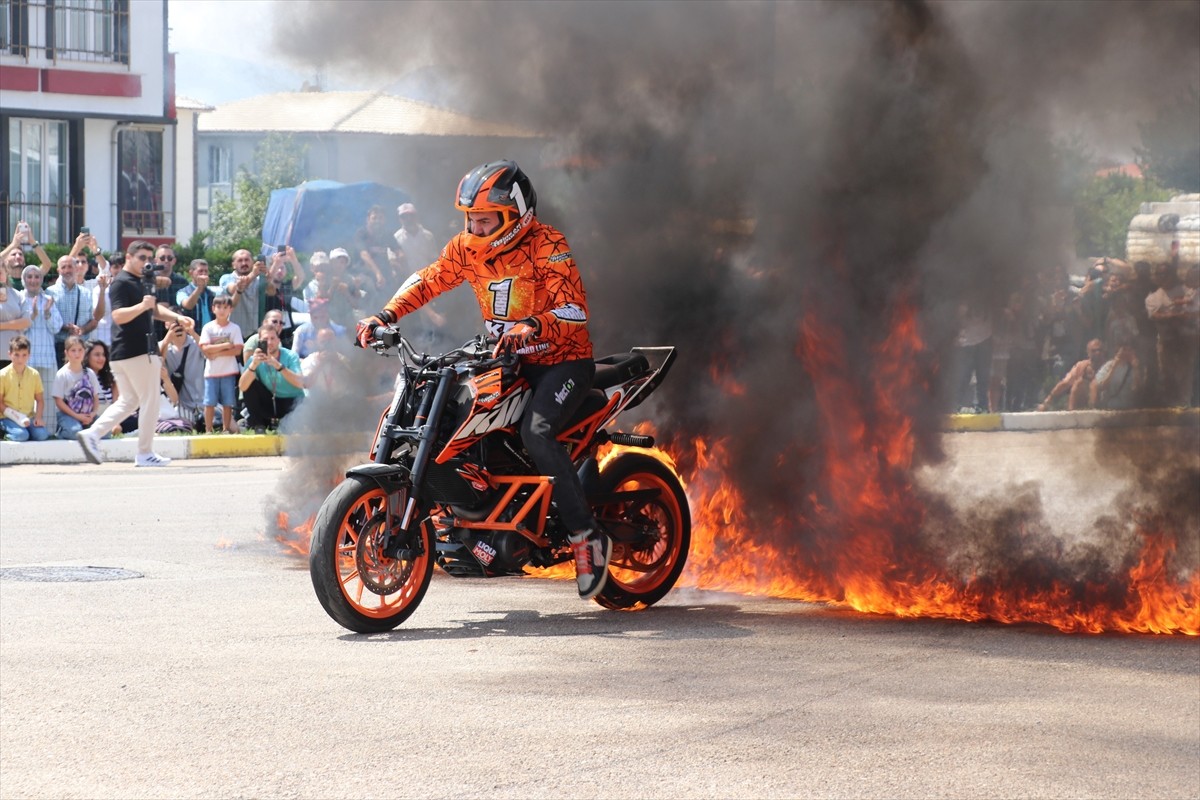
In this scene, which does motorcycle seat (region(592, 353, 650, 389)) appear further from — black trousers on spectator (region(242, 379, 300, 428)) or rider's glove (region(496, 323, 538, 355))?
black trousers on spectator (region(242, 379, 300, 428))

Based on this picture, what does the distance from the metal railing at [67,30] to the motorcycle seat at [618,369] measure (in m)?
29.2

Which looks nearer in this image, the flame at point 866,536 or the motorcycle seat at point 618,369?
the flame at point 866,536

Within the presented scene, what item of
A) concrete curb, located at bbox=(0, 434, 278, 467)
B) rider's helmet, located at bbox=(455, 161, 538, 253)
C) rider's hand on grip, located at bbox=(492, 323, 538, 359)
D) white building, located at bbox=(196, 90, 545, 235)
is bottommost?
concrete curb, located at bbox=(0, 434, 278, 467)

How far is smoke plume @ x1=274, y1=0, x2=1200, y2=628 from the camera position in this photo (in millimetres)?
8633

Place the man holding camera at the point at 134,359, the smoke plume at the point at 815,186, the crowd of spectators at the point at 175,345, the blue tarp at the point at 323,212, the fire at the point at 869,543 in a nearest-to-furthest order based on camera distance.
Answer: the fire at the point at 869,543 < the smoke plume at the point at 815,186 < the blue tarp at the point at 323,212 < the man holding camera at the point at 134,359 < the crowd of spectators at the point at 175,345

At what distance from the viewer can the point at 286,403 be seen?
55.9 feet

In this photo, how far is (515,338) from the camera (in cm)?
729

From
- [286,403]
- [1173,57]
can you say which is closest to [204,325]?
[286,403]

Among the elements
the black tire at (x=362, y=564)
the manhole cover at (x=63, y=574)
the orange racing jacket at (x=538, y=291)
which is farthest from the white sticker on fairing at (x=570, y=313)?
the manhole cover at (x=63, y=574)

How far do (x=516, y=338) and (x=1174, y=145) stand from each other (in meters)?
5.88

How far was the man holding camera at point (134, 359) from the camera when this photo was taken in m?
14.5

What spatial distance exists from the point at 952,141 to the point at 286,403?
9585 millimetres

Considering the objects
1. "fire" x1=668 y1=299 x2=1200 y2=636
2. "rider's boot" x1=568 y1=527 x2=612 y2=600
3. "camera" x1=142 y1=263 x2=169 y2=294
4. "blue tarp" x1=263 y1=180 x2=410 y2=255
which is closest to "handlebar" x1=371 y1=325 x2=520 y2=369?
"rider's boot" x1=568 y1=527 x2=612 y2=600

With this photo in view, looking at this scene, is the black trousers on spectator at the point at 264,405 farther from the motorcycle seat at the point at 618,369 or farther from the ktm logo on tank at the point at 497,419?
the ktm logo on tank at the point at 497,419
